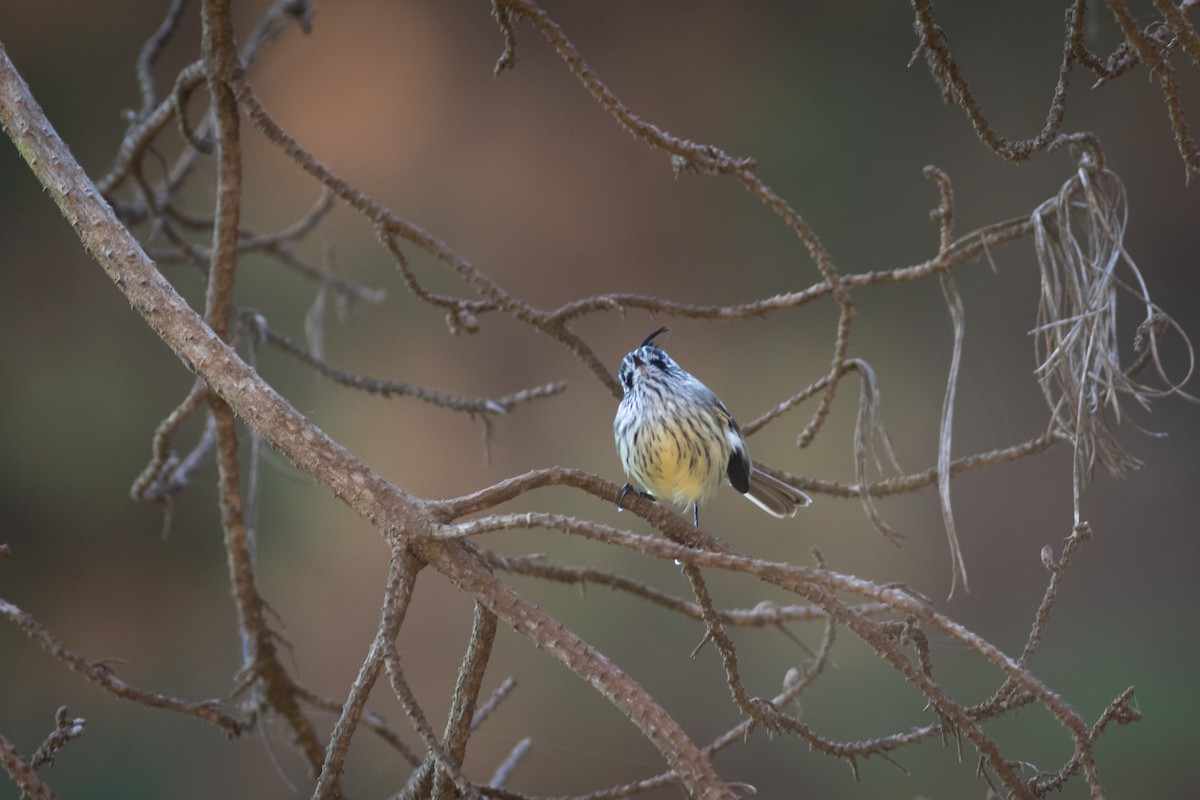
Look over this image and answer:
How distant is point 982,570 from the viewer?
3566 millimetres

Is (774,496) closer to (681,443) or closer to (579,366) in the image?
(681,443)

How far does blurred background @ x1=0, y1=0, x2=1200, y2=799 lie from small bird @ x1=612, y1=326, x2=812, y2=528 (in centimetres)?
151

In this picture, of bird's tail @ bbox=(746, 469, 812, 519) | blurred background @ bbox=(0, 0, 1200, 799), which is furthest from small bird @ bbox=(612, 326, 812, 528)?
blurred background @ bbox=(0, 0, 1200, 799)

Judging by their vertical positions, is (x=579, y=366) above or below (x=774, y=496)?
above

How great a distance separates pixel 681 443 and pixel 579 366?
2034mm

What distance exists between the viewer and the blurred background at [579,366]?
3498mm

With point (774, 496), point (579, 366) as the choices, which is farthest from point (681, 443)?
point (579, 366)

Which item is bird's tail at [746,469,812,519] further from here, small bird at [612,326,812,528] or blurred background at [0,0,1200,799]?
blurred background at [0,0,1200,799]

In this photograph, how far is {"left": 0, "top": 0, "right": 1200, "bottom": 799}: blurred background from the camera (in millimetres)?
3498

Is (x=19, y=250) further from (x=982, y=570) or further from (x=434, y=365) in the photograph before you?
(x=982, y=570)

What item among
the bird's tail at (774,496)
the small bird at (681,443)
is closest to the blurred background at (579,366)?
the bird's tail at (774,496)

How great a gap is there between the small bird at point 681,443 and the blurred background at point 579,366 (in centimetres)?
151

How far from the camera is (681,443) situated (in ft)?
6.70

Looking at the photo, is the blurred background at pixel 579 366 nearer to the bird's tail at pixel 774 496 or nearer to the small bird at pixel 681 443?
the bird's tail at pixel 774 496
